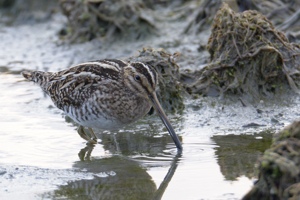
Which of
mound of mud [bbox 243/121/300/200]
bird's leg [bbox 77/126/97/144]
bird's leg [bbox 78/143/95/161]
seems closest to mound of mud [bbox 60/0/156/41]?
bird's leg [bbox 77/126/97/144]

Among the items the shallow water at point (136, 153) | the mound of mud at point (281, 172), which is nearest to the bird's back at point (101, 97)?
the shallow water at point (136, 153)

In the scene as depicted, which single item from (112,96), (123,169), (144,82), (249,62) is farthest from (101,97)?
(249,62)

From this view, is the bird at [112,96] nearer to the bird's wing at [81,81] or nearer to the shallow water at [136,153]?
the bird's wing at [81,81]

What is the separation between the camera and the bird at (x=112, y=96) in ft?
23.4

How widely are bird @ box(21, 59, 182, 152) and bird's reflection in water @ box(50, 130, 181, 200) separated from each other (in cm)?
27

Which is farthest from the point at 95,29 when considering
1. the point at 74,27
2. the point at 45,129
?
the point at 45,129

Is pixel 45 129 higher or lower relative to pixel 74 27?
lower

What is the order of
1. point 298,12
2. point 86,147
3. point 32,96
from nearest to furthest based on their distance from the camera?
point 86,147 → point 32,96 → point 298,12

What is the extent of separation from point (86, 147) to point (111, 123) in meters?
0.40

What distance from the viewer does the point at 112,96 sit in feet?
23.9

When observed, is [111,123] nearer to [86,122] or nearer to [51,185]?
[86,122]

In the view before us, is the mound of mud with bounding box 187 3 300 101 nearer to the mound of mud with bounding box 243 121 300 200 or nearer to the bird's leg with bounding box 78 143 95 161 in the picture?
the bird's leg with bounding box 78 143 95 161

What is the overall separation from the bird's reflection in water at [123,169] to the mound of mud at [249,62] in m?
1.50

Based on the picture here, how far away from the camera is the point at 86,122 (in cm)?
736
